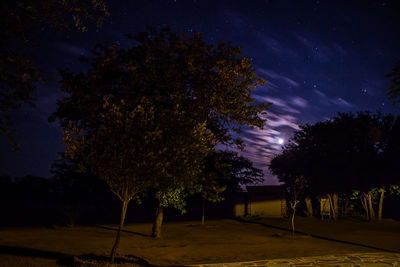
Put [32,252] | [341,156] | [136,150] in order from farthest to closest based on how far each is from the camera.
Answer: [341,156]
[32,252]
[136,150]

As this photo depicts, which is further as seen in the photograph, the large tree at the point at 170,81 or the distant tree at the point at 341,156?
the distant tree at the point at 341,156

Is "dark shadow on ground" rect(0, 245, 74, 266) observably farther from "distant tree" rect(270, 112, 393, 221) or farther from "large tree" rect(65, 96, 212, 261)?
"distant tree" rect(270, 112, 393, 221)

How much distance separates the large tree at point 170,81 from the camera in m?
15.9

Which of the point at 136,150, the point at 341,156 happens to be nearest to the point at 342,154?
the point at 341,156

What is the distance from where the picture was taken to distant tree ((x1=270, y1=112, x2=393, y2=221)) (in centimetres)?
3647

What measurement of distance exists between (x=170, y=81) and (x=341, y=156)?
95.2 ft

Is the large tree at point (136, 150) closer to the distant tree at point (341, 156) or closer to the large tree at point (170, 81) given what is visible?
the large tree at point (170, 81)

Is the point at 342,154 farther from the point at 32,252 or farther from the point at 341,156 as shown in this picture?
the point at 32,252

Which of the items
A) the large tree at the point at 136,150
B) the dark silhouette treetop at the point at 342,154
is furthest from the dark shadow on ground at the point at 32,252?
the dark silhouette treetop at the point at 342,154

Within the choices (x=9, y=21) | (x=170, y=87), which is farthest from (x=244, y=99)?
(x=9, y=21)

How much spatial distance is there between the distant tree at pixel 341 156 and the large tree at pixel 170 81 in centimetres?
2289

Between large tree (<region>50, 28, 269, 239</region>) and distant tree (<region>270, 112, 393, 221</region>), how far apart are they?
75.1 ft

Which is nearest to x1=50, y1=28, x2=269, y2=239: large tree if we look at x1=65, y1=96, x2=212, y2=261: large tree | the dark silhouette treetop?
x1=65, y1=96, x2=212, y2=261: large tree

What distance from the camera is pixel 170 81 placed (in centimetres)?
1602
